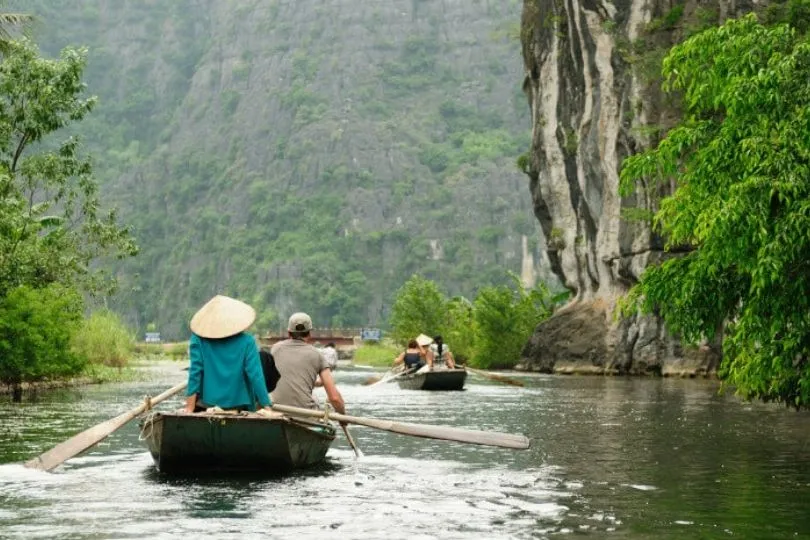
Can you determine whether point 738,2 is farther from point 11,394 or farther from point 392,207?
point 392,207

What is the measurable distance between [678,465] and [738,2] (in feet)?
110

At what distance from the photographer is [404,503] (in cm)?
1281

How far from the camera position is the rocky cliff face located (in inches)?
2072

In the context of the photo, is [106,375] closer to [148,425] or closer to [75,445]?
[148,425]

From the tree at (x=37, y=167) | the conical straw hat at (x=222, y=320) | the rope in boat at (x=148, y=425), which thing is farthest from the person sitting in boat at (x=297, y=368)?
the tree at (x=37, y=167)

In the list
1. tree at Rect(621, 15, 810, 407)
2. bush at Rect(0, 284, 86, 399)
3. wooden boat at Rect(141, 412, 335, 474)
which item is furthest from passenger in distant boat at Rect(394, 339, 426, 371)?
wooden boat at Rect(141, 412, 335, 474)

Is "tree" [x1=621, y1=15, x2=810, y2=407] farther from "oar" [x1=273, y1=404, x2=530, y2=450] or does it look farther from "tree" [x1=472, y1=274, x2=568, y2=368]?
"tree" [x1=472, y1=274, x2=568, y2=368]

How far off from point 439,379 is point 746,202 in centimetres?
2244

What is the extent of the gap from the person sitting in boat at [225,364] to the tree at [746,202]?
18.3 ft

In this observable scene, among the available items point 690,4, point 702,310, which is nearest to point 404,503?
point 702,310

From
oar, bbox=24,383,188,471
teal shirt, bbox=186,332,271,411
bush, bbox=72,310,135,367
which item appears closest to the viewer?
teal shirt, bbox=186,332,271,411

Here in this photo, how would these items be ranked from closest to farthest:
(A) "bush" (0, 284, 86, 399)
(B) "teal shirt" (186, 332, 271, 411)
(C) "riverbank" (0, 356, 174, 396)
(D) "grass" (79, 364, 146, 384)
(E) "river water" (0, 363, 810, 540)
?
(E) "river water" (0, 363, 810, 540), (B) "teal shirt" (186, 332, 271, 411), (A) "bush" (0, 284, 86, 399), (C) "riverbank" (0, 356, 174, 396), (D) "grass" (79, 364, 146, 384)

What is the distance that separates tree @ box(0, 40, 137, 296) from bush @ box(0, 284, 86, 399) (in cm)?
65

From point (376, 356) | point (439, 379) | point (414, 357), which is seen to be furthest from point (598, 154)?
point (376, 356)
